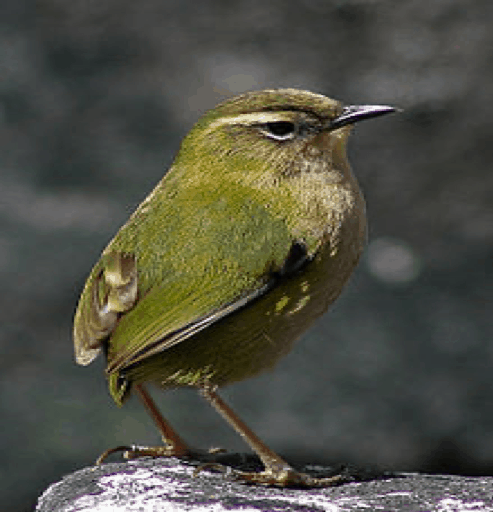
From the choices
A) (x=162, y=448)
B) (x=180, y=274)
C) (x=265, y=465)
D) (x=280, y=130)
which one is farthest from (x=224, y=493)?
(x=280, y=130)

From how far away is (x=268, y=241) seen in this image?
3508 mm

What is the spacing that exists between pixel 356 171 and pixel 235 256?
9.94 ft

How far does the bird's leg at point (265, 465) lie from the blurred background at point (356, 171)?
6.50 feet

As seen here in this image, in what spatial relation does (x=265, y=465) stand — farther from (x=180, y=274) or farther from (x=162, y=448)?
(x=180, y=274)

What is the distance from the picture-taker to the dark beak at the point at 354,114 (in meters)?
3.61

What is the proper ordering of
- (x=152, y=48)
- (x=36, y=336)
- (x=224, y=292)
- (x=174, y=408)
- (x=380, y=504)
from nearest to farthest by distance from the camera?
(x=224, y=292) → (x=380, y=504) → (x=174, y=408) → (x=36, y=336) → (x=152, y=48)

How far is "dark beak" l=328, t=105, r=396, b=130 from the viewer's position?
3.61 metres

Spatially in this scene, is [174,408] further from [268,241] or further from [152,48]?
[268,241]

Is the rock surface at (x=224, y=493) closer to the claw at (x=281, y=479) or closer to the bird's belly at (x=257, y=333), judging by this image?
the claw at (x=281, y=479)

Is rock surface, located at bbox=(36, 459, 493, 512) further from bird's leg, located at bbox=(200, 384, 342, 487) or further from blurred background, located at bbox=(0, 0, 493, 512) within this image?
blurred background, located at bbox=(0, 0, 493, 512)

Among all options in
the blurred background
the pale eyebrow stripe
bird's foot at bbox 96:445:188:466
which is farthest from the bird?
the blurred background

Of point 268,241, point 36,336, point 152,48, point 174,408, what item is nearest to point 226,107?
point 268,241

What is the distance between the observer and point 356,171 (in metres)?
6.45

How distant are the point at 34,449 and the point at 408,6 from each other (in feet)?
9.15
